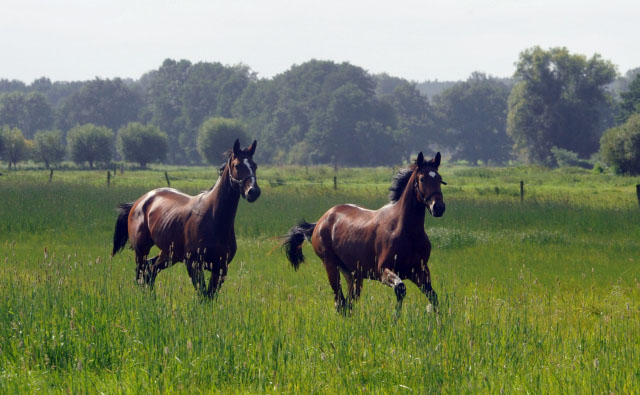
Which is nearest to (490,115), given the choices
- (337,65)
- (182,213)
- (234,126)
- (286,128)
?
(337,65)

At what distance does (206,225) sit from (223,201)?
41 centimetres

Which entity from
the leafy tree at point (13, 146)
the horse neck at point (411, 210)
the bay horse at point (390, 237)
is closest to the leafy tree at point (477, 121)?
the leafy tree at point (13, 146)

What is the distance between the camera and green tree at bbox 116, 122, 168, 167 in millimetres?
86188

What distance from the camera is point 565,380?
5922 mm

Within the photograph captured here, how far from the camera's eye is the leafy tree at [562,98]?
84312mm

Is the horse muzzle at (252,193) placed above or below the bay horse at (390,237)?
above

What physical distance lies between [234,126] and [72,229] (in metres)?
72.6

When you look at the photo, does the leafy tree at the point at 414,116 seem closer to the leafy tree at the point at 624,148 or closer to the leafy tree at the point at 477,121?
the leafy tree at the point at 477,121

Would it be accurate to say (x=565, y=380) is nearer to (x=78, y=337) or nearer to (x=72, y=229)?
(x=78, y=337)

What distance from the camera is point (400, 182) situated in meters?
9.23

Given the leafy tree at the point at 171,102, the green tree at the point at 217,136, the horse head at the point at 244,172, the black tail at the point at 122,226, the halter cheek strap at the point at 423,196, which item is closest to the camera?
the halter cheek strap at the point at 423,196

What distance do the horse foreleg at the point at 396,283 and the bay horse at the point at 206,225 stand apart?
1.95m

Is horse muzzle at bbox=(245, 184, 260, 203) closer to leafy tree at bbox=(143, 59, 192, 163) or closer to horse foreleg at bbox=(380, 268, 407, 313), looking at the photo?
horse foreleg at bbox=(380, 268, 407, 313)

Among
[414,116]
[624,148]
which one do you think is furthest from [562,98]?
[414,116]
